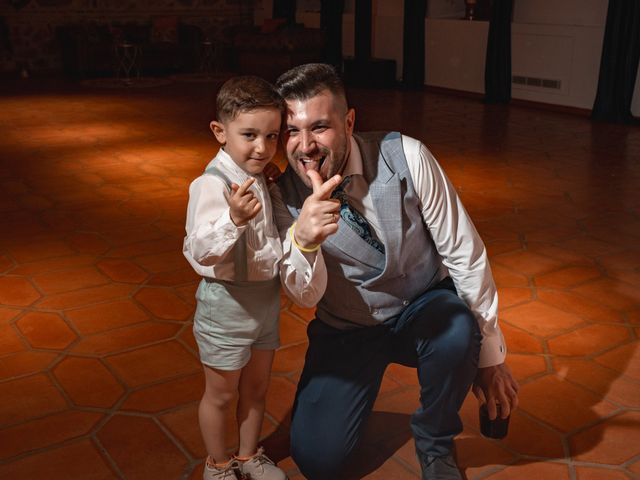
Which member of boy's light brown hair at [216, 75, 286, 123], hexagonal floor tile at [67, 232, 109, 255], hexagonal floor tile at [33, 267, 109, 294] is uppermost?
boy's light brown hair at [216, 75, 286, 123]

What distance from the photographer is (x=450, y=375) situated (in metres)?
1.95

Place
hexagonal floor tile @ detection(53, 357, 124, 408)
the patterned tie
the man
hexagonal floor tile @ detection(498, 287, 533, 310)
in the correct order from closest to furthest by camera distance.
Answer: the man
the patterned tie
hexagonal floor tile @ detection(53, 357, 124, 408)
hexagonal floor tile @ detection(498, 287, 533, 310)

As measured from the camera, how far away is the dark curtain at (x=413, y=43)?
36.5ft

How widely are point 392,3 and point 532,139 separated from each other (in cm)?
552

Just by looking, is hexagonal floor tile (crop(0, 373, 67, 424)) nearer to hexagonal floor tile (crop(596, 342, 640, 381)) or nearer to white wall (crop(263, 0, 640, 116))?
hexagonal floor tile (crop(596, 342, 640, 381))

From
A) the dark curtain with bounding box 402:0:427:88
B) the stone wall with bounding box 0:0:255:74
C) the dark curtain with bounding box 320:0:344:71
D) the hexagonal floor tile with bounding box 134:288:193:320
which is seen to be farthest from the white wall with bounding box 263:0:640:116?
the hexagonal floor tile with bounding box 134:288:193:320

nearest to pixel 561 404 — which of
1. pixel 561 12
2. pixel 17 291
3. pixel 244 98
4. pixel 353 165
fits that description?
pixel 353 165

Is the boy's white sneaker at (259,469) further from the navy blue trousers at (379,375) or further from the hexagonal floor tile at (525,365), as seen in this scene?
the hexagonal floor tile at (525,365)

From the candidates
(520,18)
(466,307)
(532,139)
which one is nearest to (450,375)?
(466,307)

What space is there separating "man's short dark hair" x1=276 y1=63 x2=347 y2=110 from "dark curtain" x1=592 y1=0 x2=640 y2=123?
7.61 metres

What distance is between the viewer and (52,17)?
44.0ft

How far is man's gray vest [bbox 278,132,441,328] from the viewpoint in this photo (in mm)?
1998

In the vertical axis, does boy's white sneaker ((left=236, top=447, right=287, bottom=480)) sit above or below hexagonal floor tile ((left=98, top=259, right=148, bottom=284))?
above

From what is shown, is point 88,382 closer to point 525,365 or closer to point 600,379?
point 525,365
